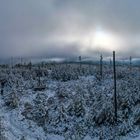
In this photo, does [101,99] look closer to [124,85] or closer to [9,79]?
[124,85]

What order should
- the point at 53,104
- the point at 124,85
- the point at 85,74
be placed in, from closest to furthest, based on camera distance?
the point at 53,104 < the point at 124,85 < the point at 85,74

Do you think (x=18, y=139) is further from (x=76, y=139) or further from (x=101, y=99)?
(x=101, y=99)

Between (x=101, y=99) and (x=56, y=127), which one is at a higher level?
(x=101, y=99)

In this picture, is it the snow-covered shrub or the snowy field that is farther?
the snow-covered shrub

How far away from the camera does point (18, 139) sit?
35.1 m

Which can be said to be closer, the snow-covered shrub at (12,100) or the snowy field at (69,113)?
the snowy field at (69,113)

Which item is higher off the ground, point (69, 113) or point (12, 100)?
point (12, 100)

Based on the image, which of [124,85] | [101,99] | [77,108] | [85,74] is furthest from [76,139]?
[85,74]

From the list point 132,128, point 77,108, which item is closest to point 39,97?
point 77,108

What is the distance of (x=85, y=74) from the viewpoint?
236 ft

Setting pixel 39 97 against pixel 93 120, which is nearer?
pixel 93 120

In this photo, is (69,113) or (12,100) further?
(12,100)

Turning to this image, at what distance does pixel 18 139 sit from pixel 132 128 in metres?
12.9

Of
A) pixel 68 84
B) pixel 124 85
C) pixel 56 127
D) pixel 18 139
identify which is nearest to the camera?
pixel 18 139
